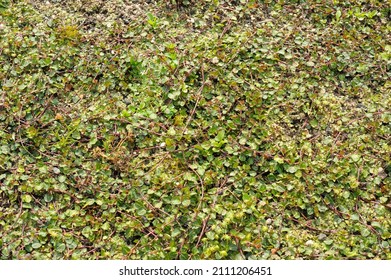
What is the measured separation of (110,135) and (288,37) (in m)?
1.61

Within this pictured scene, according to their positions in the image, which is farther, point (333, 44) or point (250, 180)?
→ point (333, 44)

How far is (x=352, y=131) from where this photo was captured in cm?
314

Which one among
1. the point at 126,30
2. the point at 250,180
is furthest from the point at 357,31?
the point at 126,30

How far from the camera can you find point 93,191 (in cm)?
289

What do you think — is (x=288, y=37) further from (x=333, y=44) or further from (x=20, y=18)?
(x=20, y=18)

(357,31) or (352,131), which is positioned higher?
(357,31)

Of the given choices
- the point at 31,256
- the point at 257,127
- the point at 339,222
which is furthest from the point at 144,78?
the point at 339,222

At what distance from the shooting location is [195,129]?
10.2ft

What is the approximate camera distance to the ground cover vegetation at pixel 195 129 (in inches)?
109

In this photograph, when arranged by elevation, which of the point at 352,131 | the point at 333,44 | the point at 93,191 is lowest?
the point at 93,191

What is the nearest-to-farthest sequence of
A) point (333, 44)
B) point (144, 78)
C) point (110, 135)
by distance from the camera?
point (110, 135) → point (144, 78) → point (333, 44)

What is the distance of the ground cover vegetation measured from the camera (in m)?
2.76
